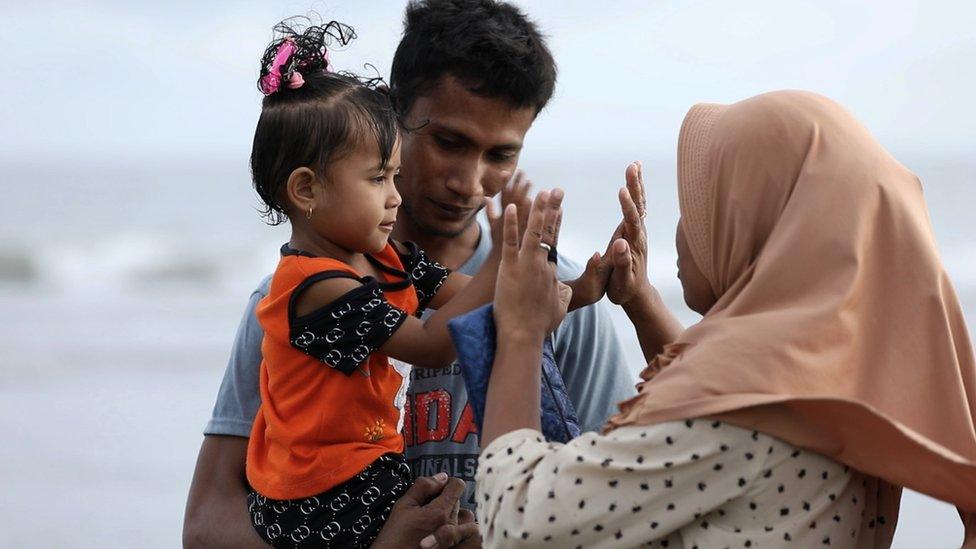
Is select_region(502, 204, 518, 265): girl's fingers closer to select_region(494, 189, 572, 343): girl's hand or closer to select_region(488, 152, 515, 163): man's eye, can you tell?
select_region(494, 189, 572, 343): girl's hand

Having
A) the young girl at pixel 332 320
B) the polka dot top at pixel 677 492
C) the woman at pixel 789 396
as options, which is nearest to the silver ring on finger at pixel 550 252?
the young girl at pixel 332 320

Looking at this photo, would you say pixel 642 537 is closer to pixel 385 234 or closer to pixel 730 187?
pixel 730 187

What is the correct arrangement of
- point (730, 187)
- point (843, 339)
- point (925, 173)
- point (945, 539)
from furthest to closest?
point (925, 173), point (945, 539), point (730, 187), point (843, 339)

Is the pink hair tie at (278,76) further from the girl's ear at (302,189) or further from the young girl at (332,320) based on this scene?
the girl's ear at (302,189)

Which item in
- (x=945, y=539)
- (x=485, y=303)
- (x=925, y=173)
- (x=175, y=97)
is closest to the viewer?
(x=485, y=303)

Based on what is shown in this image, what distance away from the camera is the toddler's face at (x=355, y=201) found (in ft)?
8.75

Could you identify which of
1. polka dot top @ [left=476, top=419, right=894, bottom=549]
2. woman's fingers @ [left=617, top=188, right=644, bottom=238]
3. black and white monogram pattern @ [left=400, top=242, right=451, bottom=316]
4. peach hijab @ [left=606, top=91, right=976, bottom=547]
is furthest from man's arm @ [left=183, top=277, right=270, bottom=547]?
peach hijab @ [left=606, top=91, right=976, bottom=547]

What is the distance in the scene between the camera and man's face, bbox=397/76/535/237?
10.4ft

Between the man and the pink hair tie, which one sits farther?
the man

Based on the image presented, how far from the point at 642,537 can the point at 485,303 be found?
69 centimetres

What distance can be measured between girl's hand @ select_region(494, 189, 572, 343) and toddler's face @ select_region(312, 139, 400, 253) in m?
0.38

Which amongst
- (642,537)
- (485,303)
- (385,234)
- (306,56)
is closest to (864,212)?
(642,537)

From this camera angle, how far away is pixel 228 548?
2889 millimetres

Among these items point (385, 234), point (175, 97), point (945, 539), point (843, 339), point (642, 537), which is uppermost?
point (175, 97)
